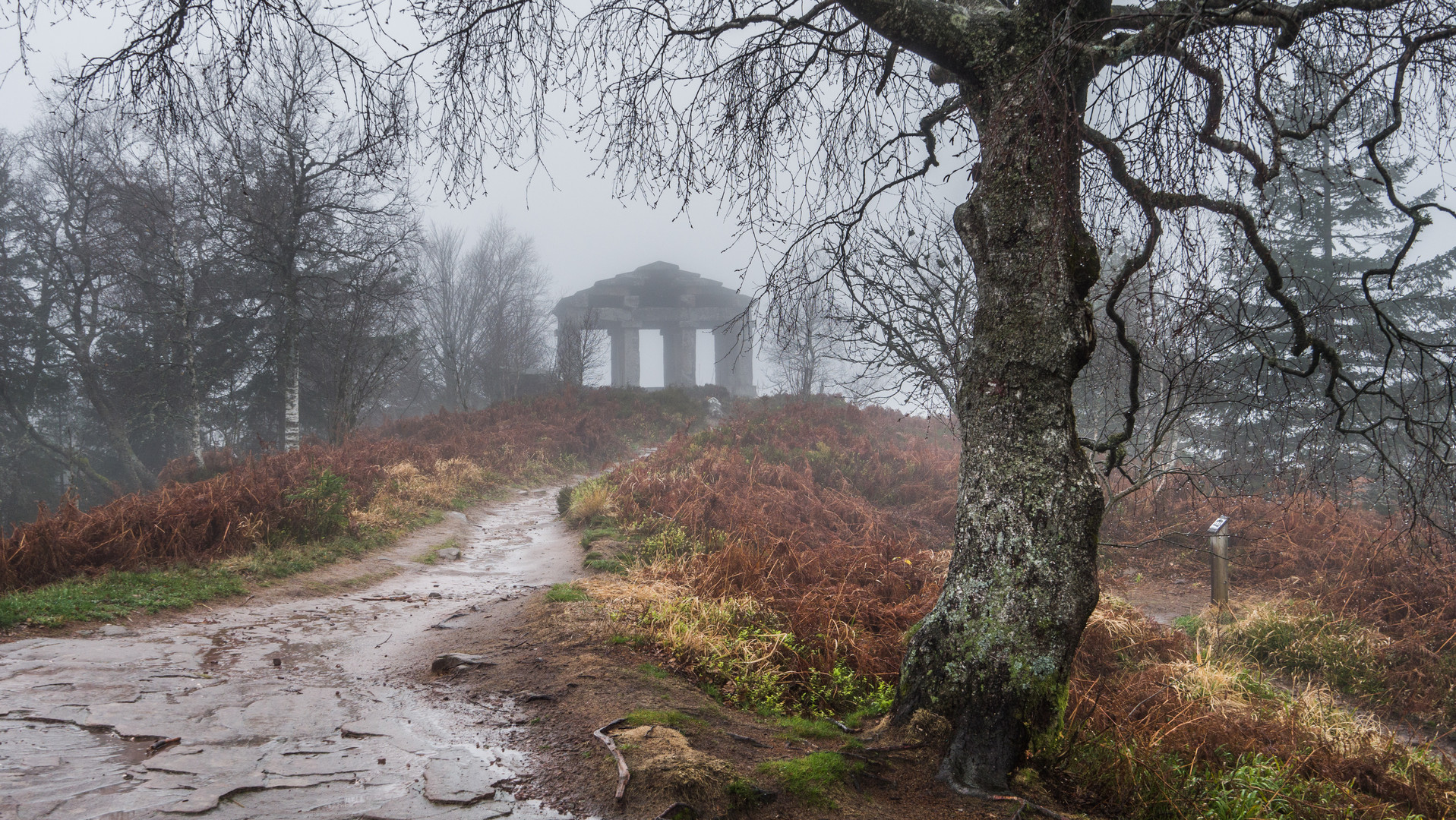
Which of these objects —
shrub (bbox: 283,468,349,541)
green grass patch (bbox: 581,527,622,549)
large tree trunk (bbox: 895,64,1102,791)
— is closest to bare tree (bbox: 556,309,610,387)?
green grass patch (bbox: 581,527,622,549)

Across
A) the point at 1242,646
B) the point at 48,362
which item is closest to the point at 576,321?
the point at 48,362

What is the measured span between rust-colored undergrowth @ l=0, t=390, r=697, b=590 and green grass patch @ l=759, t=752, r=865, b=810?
284 inches

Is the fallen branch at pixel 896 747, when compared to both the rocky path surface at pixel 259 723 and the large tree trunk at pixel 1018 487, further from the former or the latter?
the rocky path surface at pixel 259 723

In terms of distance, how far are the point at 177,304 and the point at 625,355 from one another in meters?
23.3

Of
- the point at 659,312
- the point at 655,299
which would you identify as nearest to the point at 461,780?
the point at 655,299

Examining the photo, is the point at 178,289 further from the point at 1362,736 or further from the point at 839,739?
the point at 1362,736

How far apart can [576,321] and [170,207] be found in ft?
A: 62.1

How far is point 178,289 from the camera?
16719mm

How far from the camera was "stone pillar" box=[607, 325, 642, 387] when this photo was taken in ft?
126

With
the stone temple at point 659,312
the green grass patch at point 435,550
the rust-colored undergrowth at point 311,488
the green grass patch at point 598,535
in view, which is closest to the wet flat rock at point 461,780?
the rust-colored undergrowth at point 311,488

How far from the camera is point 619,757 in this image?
10.1 ft

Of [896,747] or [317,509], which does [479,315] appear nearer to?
[317,509]

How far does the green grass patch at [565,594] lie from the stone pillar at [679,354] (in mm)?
31813

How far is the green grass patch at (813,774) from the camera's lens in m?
2.86
